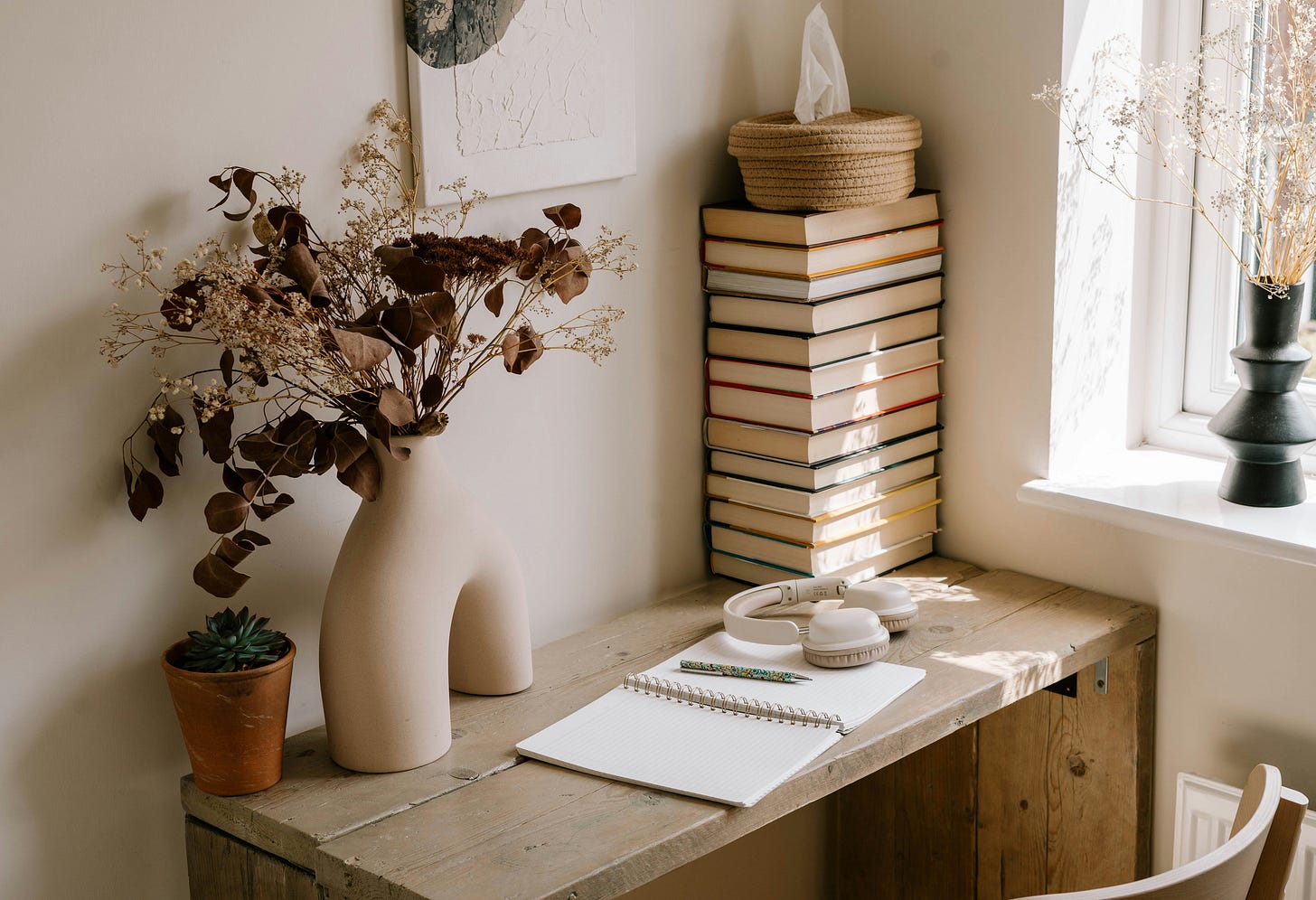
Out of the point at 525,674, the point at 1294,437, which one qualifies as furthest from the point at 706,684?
the point at 1294,437

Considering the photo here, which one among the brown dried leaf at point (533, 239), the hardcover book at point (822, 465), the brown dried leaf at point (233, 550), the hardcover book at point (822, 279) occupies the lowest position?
the hardcover book at point (822, 465)

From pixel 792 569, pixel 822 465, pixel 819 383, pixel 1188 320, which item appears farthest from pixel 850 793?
pixel 1188 320

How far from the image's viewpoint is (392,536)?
4.34 feet

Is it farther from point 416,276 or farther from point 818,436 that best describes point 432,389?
point 818,436

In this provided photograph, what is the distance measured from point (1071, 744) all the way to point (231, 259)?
1.24 metres

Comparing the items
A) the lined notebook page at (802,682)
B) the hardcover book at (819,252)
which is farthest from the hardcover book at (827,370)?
the lined notebook page at (802,682)

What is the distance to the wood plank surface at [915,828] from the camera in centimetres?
201

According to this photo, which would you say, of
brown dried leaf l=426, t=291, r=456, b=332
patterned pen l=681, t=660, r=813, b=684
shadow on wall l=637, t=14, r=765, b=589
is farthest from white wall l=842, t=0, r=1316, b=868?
brown dried leaf l=426, t=291, r=456, b=332

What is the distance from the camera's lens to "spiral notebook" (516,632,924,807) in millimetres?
1326

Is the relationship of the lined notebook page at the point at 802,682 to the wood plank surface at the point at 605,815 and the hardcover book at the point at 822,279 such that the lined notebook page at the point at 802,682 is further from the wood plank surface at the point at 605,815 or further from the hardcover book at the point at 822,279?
the hardcover book at the point at 822,279

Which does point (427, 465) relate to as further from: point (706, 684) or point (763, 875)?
point (763, 875)

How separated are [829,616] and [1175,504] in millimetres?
495

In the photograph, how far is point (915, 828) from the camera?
6.82ft

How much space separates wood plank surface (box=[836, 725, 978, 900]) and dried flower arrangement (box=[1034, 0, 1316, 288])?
79cm
